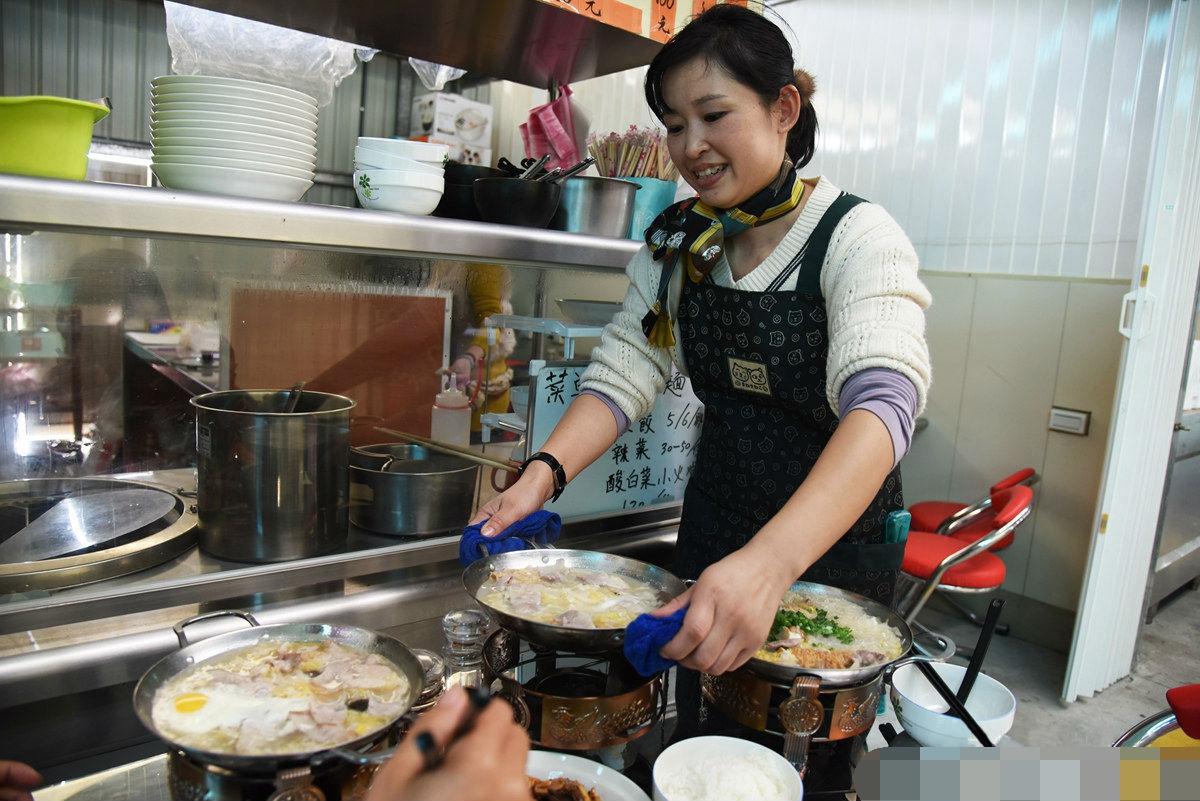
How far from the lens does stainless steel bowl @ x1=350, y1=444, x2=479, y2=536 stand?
6.15 ft

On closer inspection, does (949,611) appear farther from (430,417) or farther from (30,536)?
(30,536)

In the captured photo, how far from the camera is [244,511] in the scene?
1.64 m

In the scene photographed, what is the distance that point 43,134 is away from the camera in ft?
4.44

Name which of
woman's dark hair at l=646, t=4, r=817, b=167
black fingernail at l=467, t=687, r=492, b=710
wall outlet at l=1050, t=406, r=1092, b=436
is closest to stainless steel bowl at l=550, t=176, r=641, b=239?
woman's dark hair at l=646, t=4, r=817, b=167

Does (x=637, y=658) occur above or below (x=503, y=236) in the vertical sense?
below

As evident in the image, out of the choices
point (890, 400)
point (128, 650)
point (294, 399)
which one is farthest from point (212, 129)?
point (890, 400)

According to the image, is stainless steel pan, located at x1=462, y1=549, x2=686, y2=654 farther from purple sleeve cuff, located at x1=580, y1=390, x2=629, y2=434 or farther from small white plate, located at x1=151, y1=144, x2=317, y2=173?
small white plate, located at x1=151, y1=144, x2=317, y2=173

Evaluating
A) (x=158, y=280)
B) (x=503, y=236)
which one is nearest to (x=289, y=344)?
(x=158, y=280)

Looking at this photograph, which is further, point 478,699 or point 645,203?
point 645,203

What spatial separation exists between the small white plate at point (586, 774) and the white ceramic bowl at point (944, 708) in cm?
53

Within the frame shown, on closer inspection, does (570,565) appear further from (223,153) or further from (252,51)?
(252,51)

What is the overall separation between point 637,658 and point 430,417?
117 centimetres

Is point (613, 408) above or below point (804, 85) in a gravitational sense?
below

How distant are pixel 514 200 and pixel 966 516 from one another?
3.04m
